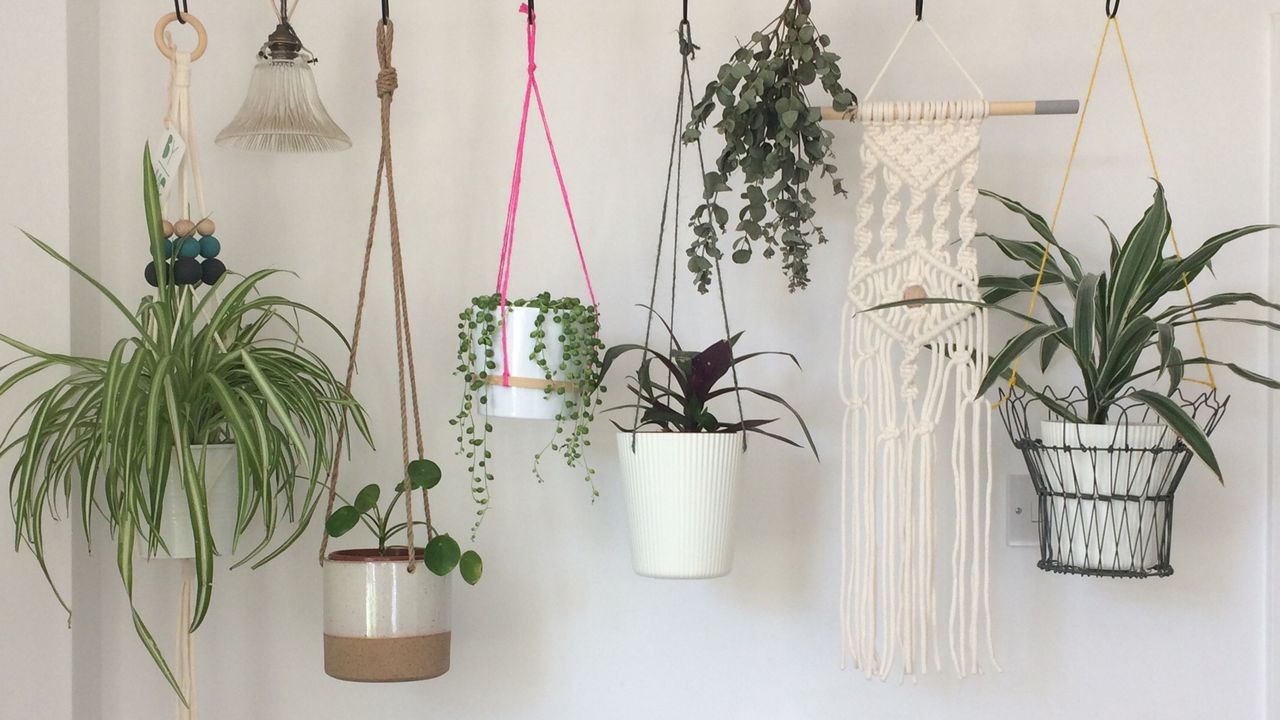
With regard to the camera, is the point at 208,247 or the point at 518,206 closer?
the point at 208,247

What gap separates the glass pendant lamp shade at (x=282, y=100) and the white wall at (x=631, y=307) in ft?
0.59

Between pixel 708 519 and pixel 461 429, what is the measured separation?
481mm

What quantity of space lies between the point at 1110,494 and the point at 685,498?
61 cm

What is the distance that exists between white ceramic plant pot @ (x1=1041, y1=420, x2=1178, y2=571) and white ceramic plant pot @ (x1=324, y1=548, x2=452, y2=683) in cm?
94

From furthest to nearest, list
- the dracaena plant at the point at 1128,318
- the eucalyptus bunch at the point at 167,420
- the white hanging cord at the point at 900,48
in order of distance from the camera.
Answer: the white hanging cord at the point at 900,48 → the dracaena plant at the point at 1128,318 → the eucalyptus bunch at the point at 167,420

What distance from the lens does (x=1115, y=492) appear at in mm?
1443

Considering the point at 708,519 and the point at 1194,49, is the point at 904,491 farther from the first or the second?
the point at 1194,49

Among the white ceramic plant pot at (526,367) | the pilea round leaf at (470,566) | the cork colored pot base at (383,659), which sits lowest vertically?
the cork colored pot base at (383,659)

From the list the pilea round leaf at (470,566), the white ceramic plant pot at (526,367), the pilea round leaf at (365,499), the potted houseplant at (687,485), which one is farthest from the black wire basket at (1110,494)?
the pilea round leaf at (365,499)

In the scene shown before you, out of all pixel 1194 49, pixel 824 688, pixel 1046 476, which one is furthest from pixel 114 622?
pixel 1194 49

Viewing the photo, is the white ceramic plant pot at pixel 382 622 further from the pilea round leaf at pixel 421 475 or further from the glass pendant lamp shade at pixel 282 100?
the glass pendant lamp shade at pixel 282 100

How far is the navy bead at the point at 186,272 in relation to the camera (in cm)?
145

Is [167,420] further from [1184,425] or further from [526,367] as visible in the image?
[1184,425]

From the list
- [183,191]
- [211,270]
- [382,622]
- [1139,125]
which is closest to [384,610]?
[382,622]
